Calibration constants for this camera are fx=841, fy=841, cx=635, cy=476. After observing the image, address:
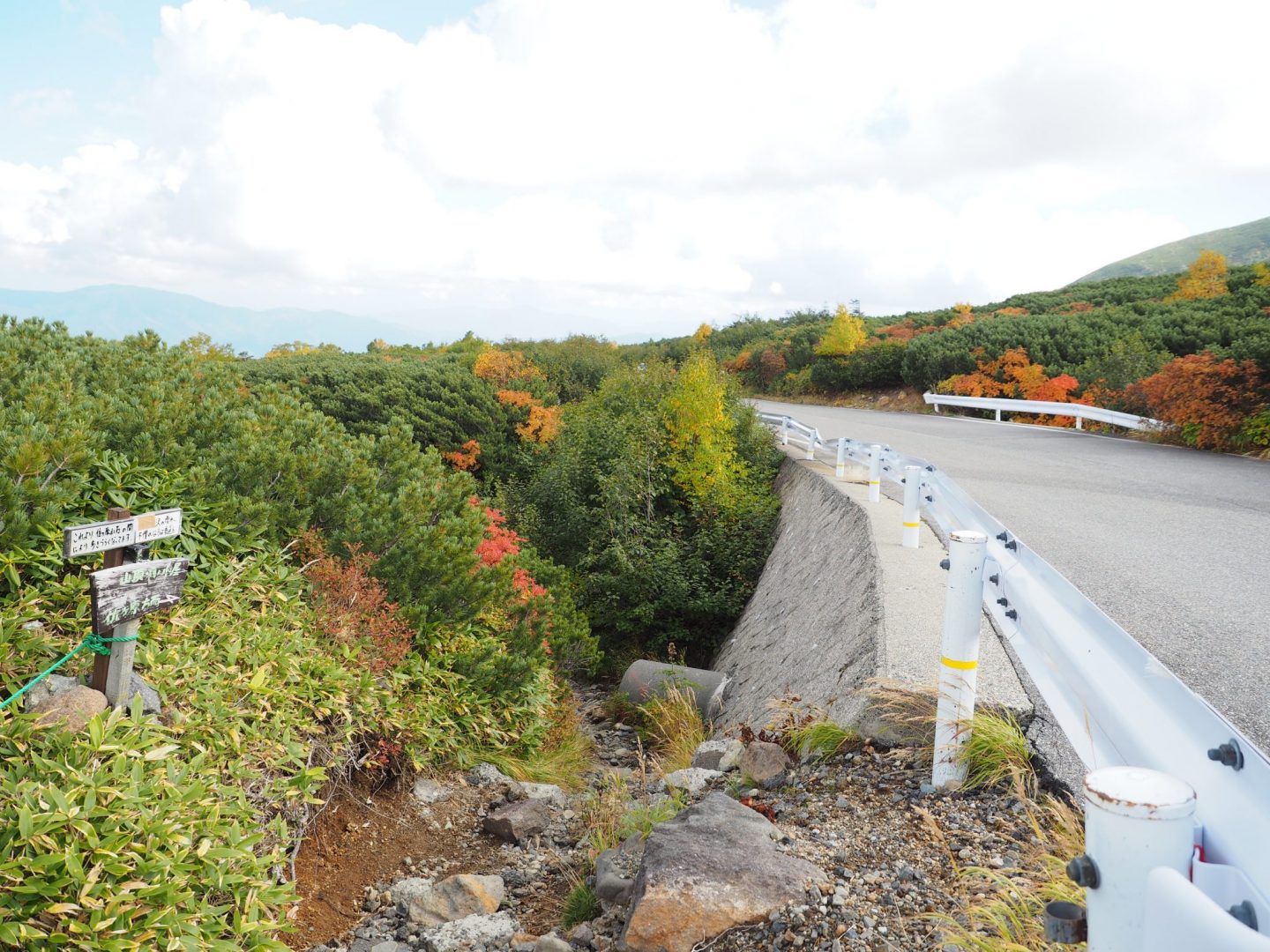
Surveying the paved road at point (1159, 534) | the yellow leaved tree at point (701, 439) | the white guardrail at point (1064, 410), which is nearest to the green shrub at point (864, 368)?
the white guardrail at point (1064, 410)

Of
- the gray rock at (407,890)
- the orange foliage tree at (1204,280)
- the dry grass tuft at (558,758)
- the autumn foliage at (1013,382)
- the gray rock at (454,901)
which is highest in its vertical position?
the orange foliage tree at (1204,280)

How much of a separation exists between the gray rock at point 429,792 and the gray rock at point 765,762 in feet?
9.58

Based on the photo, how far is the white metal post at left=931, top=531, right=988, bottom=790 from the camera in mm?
4113

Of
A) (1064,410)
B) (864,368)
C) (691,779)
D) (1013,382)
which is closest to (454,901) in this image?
(691,779)

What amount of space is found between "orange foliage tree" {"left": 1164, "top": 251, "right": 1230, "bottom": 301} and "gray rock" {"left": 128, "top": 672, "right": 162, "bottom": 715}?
37048 millimetres

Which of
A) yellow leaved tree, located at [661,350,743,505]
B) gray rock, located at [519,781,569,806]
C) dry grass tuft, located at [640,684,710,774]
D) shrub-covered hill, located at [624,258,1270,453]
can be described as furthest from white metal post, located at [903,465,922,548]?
shrub-covered hill, located at [624,258,1270,453]

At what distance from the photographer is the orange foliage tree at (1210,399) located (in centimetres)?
1420

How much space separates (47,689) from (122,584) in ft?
2.60

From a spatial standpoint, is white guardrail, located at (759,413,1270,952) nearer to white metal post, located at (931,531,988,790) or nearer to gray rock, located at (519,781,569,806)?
white metal post, located at (931,531,988,790)

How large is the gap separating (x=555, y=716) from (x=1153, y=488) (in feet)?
26.6

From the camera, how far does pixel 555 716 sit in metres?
9.39

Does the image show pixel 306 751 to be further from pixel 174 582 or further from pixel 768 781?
pixel 768 781

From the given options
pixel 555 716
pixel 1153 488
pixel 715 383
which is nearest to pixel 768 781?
pixel 555 716

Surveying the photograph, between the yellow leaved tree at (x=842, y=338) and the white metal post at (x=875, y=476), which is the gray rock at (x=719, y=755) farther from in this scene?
the yellow leaved tree at (x=842, y=338)
